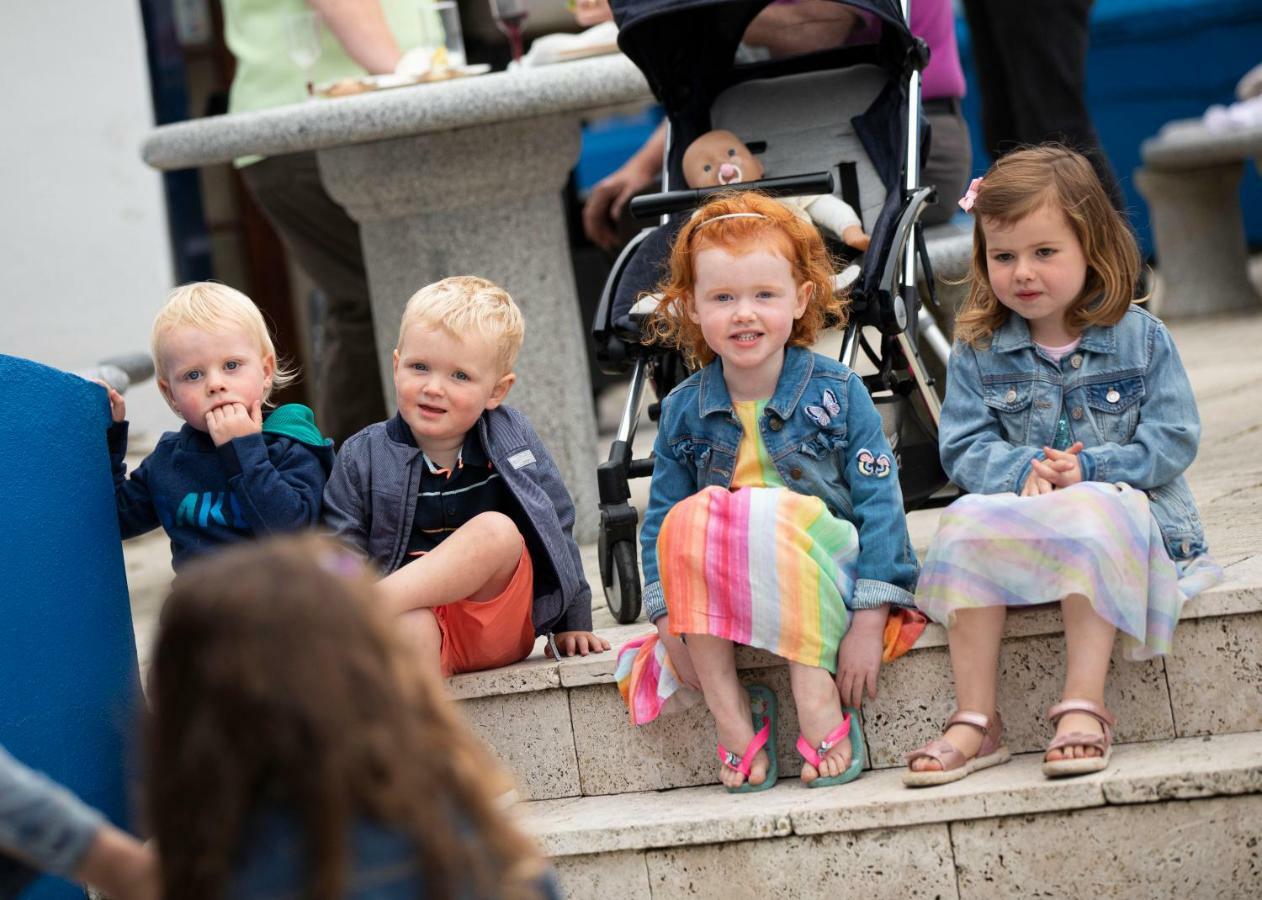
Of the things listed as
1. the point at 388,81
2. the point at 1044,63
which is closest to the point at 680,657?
the point at 388,81

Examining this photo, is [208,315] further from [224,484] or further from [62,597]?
[62,597]

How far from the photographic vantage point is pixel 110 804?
8.72 feet

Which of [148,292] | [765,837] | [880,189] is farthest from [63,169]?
[765,837]

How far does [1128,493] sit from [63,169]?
5.33 meters

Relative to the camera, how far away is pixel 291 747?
136 cm

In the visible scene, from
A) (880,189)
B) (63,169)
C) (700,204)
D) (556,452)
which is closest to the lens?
(700,204)

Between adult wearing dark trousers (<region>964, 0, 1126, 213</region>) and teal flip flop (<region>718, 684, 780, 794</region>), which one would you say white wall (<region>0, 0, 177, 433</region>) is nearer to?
→ adult wearing dark trousers (<region>964, 0, 1126, 213</region>)

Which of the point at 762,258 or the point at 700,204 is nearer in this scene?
the point at 762,258

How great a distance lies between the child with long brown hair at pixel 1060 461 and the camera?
8.07 feet

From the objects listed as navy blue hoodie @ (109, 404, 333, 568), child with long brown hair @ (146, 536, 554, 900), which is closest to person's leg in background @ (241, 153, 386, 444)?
navy blue hoodie @ (109, 404, 333, 568)

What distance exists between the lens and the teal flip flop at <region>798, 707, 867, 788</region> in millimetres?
2586

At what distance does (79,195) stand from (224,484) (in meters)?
4.48

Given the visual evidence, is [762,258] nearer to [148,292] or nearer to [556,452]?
[556,452]

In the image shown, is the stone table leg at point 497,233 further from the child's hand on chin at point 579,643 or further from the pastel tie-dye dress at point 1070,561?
the pastel tie-dye dress at point 1070,561
